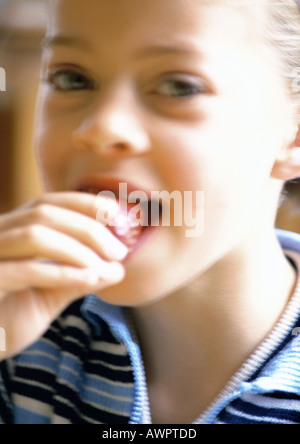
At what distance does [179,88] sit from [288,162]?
0.11 m

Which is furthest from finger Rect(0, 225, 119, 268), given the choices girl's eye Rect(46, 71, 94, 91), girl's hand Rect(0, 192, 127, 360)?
girl's eye Rect(46, 71, 94, 91)

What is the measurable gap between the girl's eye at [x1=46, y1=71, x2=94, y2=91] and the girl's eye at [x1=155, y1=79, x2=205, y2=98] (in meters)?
0.05

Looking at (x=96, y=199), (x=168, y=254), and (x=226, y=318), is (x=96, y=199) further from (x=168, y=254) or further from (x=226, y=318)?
(x=226, y=318)

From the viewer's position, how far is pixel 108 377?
1.65ft

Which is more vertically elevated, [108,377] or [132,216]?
[132,216]

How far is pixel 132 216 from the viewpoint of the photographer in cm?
41

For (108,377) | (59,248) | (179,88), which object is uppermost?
(179,88)

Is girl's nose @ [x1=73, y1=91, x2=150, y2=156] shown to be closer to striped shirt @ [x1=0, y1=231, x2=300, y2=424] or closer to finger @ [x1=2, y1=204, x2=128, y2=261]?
finger @ [x1=2, y1=204, x2=128, y2=261]

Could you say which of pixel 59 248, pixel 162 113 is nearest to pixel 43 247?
pixel 59 248

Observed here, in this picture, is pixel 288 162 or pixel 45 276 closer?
pixel 45 276

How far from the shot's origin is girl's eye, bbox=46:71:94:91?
0.42 meters

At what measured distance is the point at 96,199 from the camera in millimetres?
361

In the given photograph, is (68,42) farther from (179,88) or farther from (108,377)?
(108,377)

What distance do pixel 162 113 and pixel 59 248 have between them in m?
0.13
